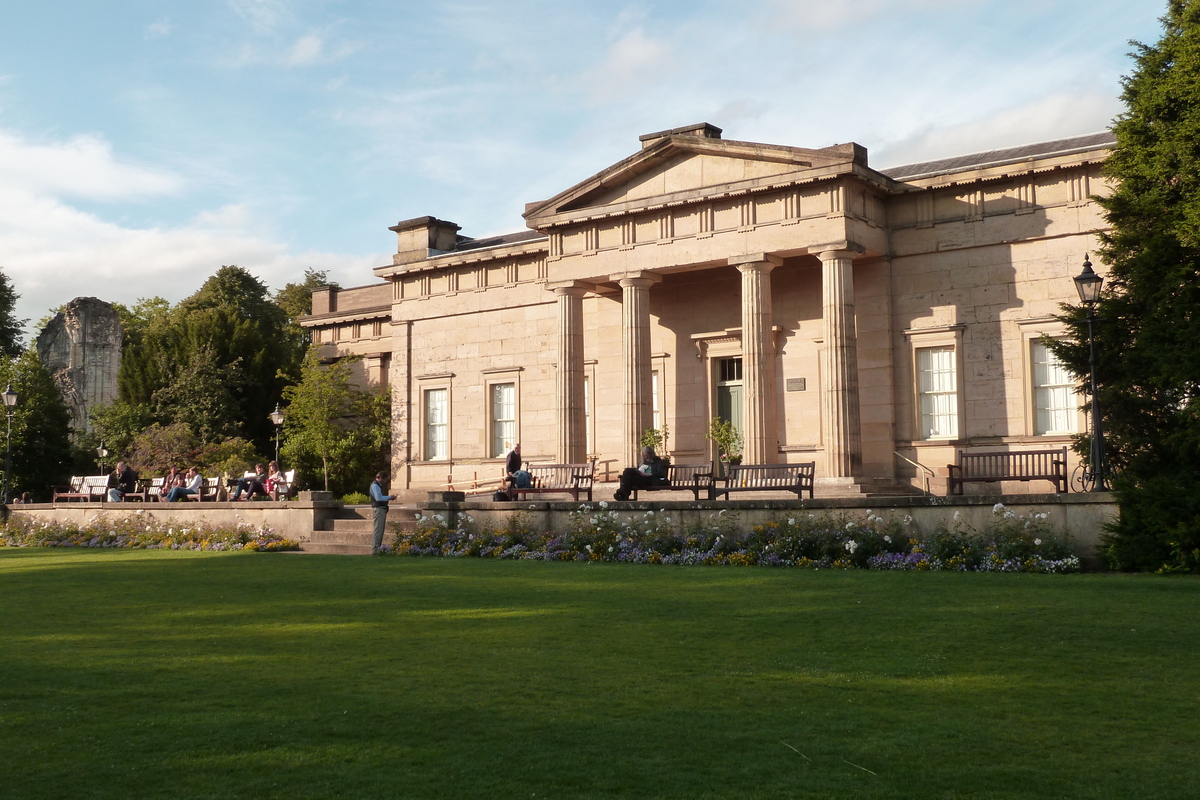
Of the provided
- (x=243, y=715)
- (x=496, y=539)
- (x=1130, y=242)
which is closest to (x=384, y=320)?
(x=496, y=539)

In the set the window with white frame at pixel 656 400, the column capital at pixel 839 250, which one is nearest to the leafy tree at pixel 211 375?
the window with white frame at pixel 656 400

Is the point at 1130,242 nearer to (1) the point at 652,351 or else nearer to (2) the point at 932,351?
(2) the point at 932,351

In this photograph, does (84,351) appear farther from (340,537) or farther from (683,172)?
(683,172)

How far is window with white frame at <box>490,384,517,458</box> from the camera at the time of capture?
112 feet

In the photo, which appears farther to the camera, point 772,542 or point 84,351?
point 84,351

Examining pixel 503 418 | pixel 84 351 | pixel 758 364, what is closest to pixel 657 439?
pixel 758 364

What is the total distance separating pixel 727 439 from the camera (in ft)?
92.6

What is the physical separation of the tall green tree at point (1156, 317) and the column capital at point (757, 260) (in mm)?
10085

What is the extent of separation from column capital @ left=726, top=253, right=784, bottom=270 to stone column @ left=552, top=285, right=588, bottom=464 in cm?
485

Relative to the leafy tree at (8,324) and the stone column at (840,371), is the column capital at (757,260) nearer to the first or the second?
the stone column at (840,371)

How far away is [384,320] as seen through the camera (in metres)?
41.6

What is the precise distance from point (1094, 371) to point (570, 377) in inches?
616

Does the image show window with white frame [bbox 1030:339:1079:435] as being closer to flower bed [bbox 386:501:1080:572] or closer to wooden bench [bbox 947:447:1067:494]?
wooden bench [bbox 947:447:1067:494]

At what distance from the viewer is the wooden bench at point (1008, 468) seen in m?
21.2
